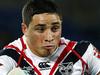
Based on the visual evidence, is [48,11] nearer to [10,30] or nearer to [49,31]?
[49,31]

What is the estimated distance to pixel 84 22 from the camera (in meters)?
4.93

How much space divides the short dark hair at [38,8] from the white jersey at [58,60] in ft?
0.61

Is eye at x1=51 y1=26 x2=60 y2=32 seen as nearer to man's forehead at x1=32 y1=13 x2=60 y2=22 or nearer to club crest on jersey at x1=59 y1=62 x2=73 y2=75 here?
man's forehead at x1=32 y1=13 x2=60 y2=22

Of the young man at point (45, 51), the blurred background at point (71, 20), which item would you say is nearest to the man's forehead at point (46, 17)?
the young man at point (45, 51)

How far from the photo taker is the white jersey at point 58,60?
2.45 meters

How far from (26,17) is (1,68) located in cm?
31

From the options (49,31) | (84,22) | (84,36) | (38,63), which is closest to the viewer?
(49,31)

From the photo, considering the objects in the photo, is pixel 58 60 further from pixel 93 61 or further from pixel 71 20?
pixel 71 20

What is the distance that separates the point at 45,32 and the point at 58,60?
233 millimetres

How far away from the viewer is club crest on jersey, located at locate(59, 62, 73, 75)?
245 cm

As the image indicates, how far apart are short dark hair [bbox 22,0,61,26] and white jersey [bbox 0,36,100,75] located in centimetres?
19

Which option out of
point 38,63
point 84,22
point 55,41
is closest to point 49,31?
point 55,41

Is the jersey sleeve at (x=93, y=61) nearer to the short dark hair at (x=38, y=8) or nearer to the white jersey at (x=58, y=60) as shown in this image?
the white jersey at (x=58, y=60)

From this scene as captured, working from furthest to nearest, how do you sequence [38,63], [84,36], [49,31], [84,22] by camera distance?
[84,22]
[84,36]
[38,63]
[49,31]
